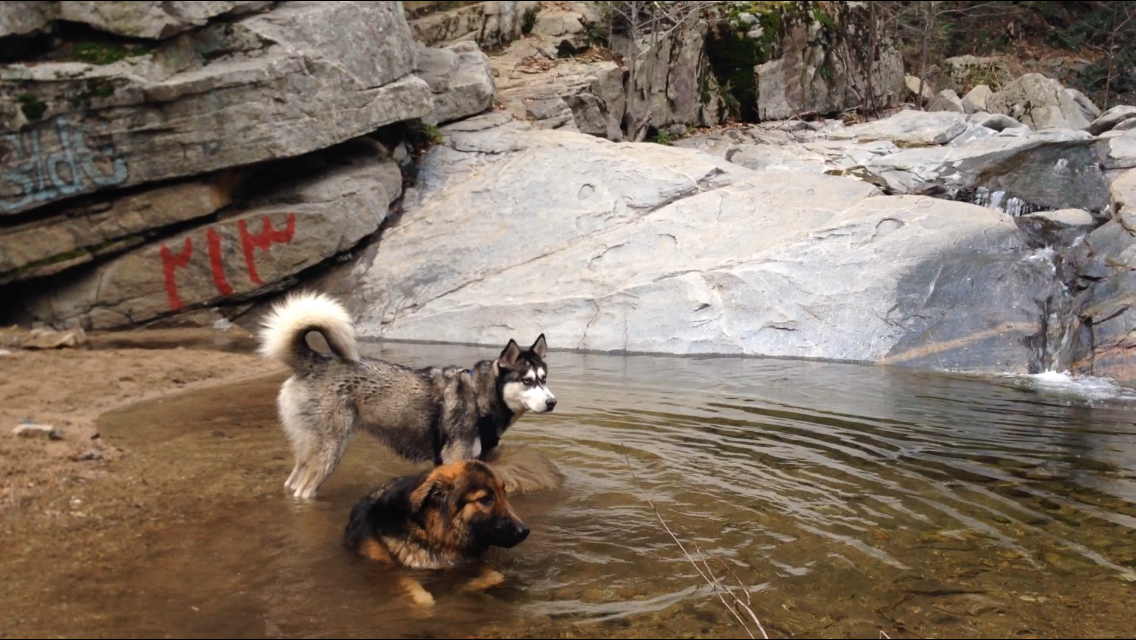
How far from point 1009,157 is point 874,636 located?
551 inches

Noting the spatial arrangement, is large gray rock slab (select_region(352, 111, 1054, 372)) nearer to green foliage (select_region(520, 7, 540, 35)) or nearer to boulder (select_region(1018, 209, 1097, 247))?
boulder (select_region(1018, 209, 1097, 247))

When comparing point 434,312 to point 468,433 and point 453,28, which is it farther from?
point 453,28

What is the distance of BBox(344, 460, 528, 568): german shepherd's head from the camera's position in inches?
185

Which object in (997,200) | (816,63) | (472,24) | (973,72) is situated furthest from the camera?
(973,72)

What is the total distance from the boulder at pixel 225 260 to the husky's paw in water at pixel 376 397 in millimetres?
8301

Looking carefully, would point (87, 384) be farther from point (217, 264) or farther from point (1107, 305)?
point (1107, 305)

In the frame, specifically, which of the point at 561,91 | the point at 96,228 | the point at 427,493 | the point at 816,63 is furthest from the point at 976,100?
the point at 427,493

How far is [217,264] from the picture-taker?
14.2 meters

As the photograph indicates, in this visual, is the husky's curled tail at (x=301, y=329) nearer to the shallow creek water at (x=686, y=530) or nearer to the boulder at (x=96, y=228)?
the shallow creek water at (x=686, y=530)

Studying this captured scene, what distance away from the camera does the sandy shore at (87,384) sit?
6.33 m

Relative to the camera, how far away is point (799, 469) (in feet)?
22.8

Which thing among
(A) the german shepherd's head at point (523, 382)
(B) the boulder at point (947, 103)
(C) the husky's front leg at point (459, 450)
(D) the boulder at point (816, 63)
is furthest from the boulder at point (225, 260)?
(B) the boulder at point (947, 103)

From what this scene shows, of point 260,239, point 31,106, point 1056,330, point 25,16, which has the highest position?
point 25,16

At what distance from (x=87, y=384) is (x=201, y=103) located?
5.59 m
